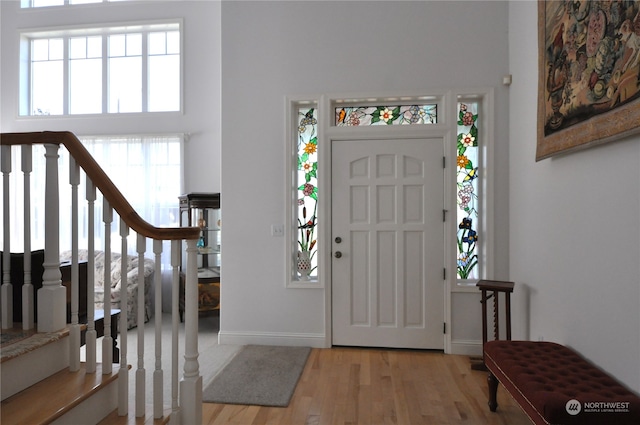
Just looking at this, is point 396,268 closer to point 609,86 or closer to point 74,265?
point 609,86

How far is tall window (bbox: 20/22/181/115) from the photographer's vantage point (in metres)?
5.37

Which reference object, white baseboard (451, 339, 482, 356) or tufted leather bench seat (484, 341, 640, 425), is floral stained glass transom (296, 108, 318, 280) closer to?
white baseboard (451, 339, 482, 356)

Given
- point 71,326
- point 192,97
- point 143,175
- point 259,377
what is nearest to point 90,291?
→ point 71,326

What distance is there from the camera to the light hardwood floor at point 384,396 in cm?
245

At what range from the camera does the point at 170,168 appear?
5.21m

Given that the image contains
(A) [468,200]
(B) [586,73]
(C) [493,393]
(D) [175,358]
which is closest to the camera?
(D) [175,358]

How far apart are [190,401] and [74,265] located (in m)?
0.86

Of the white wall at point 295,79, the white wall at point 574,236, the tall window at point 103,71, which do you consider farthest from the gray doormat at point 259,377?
the tall window at point 103,71

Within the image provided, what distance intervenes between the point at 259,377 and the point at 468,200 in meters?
2.41

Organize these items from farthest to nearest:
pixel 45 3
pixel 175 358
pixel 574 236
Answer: pixel 45 3, pixel 574 236, pixel 175 358

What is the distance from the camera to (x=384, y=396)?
9.02 feet

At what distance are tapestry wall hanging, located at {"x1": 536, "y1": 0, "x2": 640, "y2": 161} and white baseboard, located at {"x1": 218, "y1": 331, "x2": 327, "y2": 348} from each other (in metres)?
2.46

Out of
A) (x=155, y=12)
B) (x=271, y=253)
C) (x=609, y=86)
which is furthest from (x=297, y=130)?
(x=155, y=12)

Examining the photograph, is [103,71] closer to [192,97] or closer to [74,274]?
[192,97]
